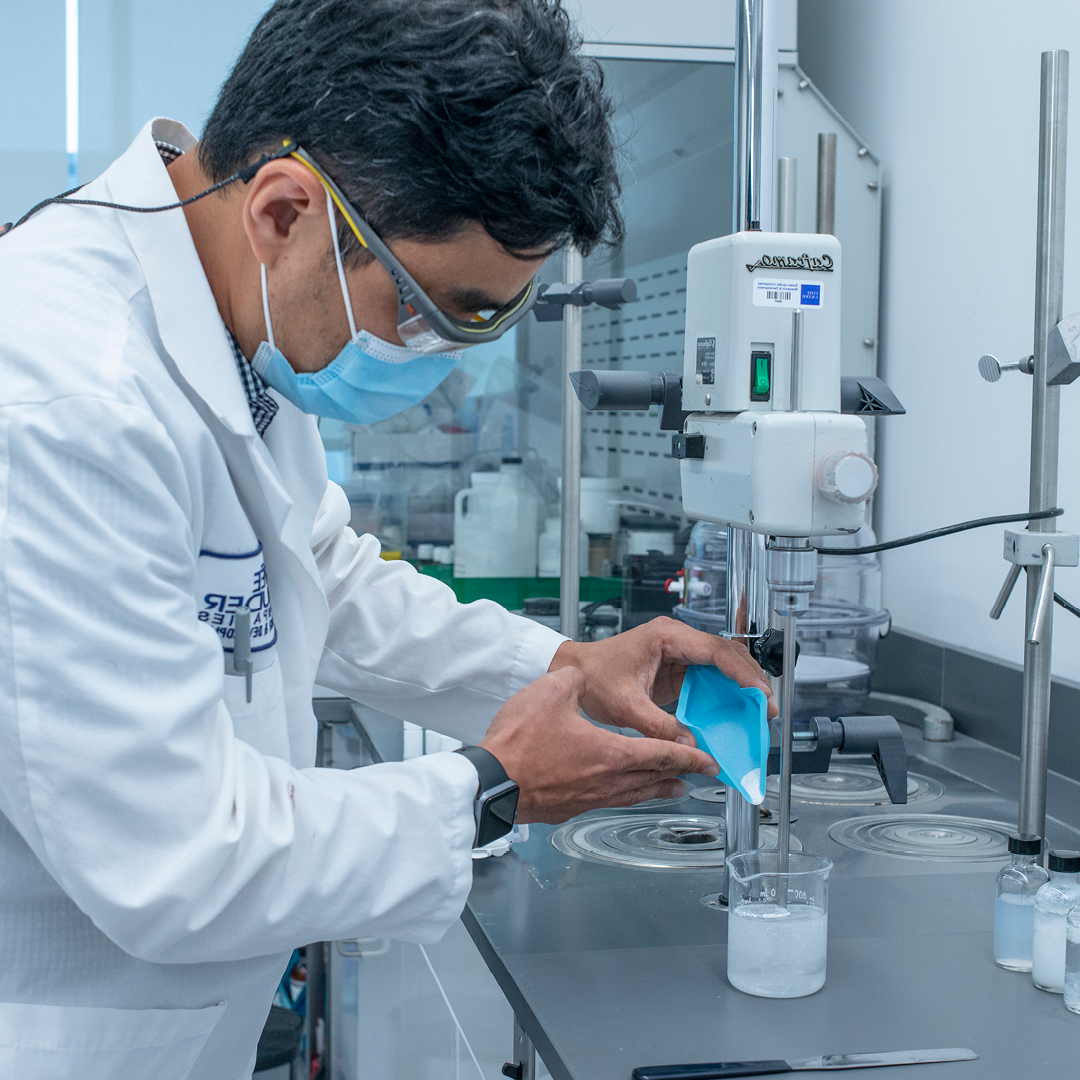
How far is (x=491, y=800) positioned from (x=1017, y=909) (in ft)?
1.69

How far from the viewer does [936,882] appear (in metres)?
1.32

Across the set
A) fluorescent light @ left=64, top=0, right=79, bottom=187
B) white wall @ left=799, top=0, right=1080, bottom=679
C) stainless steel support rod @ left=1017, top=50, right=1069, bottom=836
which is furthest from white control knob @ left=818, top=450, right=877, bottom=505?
fluorescent light @ left=64, top=0, right=79, bottom=187

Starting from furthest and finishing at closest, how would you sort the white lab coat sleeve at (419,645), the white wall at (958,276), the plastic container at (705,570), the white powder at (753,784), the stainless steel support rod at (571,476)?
the plastic container at (705,570), the white wall at (958,276), the stainless steel support rod at (571,476), the white lab coat sleeve at (419,645), the white powder at (753,784)

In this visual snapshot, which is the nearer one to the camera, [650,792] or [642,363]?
[650,792]

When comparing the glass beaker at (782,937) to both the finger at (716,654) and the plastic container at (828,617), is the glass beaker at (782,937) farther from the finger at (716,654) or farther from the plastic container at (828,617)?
the plastic container at (828,617)

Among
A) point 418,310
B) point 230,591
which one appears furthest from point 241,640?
point 418,310

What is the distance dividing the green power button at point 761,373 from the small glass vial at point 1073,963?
51 cm

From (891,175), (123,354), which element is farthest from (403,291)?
(891,175)

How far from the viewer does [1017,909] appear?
42.4 inches

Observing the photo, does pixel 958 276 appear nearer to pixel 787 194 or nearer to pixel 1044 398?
pixel 787 194

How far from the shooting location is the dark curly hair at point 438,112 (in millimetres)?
853

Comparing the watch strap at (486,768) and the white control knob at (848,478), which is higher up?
the white control knob at (848,478)

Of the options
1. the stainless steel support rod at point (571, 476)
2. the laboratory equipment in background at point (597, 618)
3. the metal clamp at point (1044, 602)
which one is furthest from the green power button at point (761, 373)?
the laboratory equipment in background at point (597, 618)

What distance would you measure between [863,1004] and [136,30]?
2.07m
